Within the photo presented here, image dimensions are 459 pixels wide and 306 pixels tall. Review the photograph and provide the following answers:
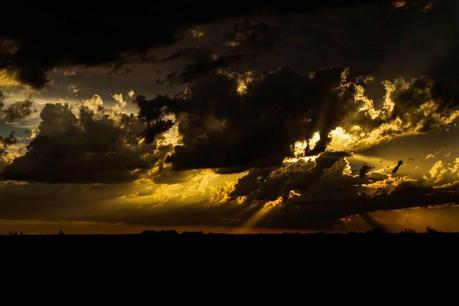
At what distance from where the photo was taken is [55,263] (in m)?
106

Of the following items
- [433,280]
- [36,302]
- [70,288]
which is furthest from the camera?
[433,280]

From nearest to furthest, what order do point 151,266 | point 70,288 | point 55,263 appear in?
point 70,288 < point 151,266 < point 55,263

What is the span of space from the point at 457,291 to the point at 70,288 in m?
42.4

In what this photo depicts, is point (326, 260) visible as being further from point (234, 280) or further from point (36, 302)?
point (36, 302)

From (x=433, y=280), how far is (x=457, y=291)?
11.0 meters

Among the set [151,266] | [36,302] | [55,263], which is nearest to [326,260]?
[151,266]

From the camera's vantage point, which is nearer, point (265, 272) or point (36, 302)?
point (36, 302)

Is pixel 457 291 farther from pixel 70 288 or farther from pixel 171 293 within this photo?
pixel 70 288

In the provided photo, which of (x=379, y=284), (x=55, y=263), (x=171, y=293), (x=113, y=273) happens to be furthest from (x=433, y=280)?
(x=55, y=263)

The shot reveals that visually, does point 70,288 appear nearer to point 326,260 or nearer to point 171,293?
point 171,293

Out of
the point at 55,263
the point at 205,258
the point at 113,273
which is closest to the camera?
the point at 113,273

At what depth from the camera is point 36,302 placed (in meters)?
57.5

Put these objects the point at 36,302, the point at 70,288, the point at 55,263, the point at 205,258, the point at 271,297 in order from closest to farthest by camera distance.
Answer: the point at 36,302 < the point at 271,297 < the point at 70,288 < the point at 55,263 < the point at 205,258

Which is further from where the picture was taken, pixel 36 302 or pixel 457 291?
pixel 457 291
